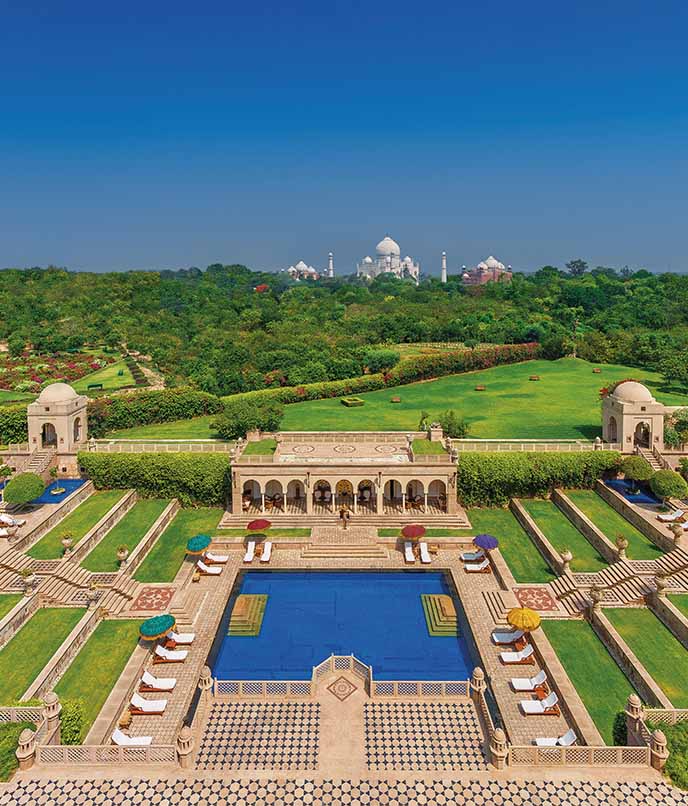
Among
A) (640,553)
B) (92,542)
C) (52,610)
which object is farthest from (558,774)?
(92,542)

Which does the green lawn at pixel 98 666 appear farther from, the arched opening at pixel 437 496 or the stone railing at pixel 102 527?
the arched opening at pixel 437 496

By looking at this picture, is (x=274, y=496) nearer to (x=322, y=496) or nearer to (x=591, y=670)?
(x=322, y=496)

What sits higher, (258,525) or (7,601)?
(258,525)

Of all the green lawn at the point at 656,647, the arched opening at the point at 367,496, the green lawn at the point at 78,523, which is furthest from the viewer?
the arched opening at the point at 367,496

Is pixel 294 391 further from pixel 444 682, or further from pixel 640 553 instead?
pixel 444 682

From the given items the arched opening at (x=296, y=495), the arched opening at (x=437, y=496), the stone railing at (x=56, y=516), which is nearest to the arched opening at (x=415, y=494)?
the arched opening at (x=437, y=496)

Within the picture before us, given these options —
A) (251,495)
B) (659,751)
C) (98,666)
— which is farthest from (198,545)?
(659,751)
